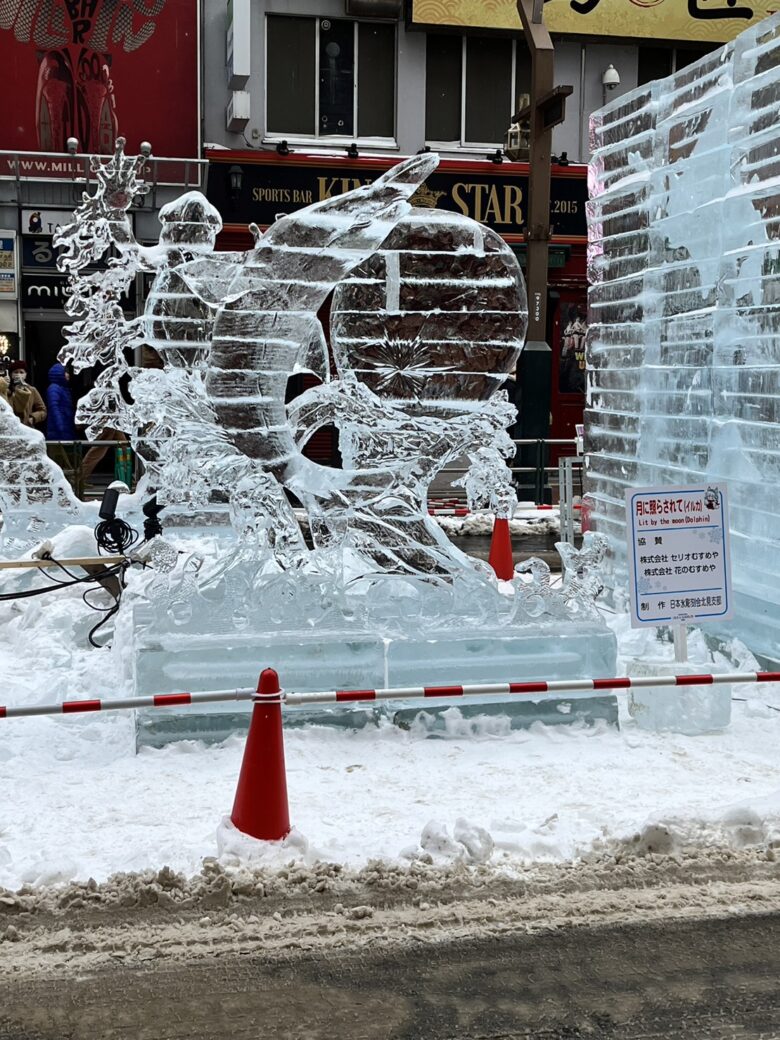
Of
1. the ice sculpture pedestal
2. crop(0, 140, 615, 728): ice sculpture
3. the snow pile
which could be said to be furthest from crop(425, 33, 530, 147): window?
the ice sculpture pedestal

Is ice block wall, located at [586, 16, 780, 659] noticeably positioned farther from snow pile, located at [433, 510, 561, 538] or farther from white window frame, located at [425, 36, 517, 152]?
white window frame, located at [425, 36, 517, 152]

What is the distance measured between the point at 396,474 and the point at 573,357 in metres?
14.7

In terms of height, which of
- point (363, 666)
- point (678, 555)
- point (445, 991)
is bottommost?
point (445, 991)

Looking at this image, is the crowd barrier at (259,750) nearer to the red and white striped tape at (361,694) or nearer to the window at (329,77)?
the red and white striped tape at (361,694)

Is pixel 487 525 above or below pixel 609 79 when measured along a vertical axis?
below

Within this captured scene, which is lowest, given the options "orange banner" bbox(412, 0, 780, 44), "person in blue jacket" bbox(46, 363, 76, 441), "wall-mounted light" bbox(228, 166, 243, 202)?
"person in blue jacket" bbox(46, 363, 76, 441)

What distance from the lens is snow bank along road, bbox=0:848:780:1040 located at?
12.3 feet

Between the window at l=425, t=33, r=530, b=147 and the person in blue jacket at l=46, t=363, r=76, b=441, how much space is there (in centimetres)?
850

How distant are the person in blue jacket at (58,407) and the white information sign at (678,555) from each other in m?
11.9

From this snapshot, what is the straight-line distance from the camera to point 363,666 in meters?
6.76

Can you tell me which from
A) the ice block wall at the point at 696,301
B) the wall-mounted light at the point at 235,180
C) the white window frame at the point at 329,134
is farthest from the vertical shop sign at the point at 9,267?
the ice block wall at the point at 696,301

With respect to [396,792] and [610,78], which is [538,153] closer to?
[610,78]

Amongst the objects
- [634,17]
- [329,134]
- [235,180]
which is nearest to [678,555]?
[235,180]

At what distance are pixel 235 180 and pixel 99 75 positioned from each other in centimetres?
282
